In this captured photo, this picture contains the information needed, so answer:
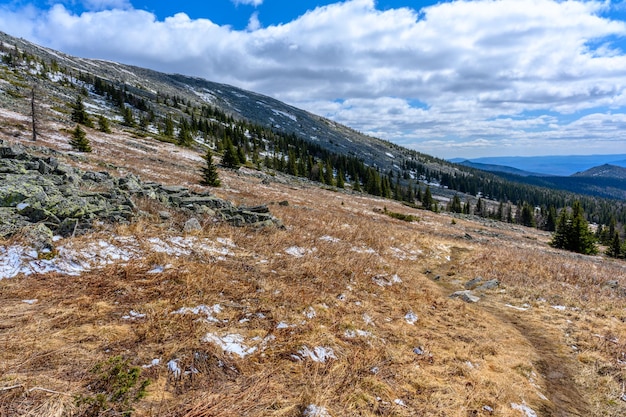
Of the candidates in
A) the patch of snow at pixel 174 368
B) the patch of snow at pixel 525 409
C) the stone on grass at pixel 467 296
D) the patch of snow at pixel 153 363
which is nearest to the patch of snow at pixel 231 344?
the patch of snow at pixel 174 368

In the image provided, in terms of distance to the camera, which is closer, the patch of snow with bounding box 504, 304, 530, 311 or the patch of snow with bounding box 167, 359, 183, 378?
the patch of snow with bounding box 167, 359, 183, 378

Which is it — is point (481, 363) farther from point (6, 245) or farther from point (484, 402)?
point (6, 245)

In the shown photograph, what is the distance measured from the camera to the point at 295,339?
5.96 metres

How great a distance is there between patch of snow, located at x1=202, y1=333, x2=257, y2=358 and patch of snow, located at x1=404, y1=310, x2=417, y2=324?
4.60 metres

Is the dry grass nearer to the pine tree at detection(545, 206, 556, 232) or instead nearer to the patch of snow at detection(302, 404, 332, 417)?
the patch of snow at detection(302, 404, 332, 417)

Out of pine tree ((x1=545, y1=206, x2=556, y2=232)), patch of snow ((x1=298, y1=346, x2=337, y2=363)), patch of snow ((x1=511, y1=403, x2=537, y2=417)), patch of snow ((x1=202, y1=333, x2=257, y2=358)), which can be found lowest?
pine tree ((x1=545, y1=206, x2=556, y2=232))

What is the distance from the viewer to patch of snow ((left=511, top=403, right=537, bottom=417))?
5.28 m

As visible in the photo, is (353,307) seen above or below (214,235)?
below

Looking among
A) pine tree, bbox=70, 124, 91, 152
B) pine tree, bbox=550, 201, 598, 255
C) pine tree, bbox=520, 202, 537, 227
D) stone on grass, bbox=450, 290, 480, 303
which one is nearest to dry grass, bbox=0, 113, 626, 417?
stone on grass, bbox=450, 290, 480, 303

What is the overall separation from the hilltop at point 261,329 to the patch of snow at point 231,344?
0.03 m

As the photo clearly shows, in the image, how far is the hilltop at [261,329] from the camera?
4.26 metres

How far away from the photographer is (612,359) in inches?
274

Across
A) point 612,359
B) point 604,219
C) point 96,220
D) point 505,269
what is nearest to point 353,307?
point 612,359

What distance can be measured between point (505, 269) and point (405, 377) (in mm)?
12017
